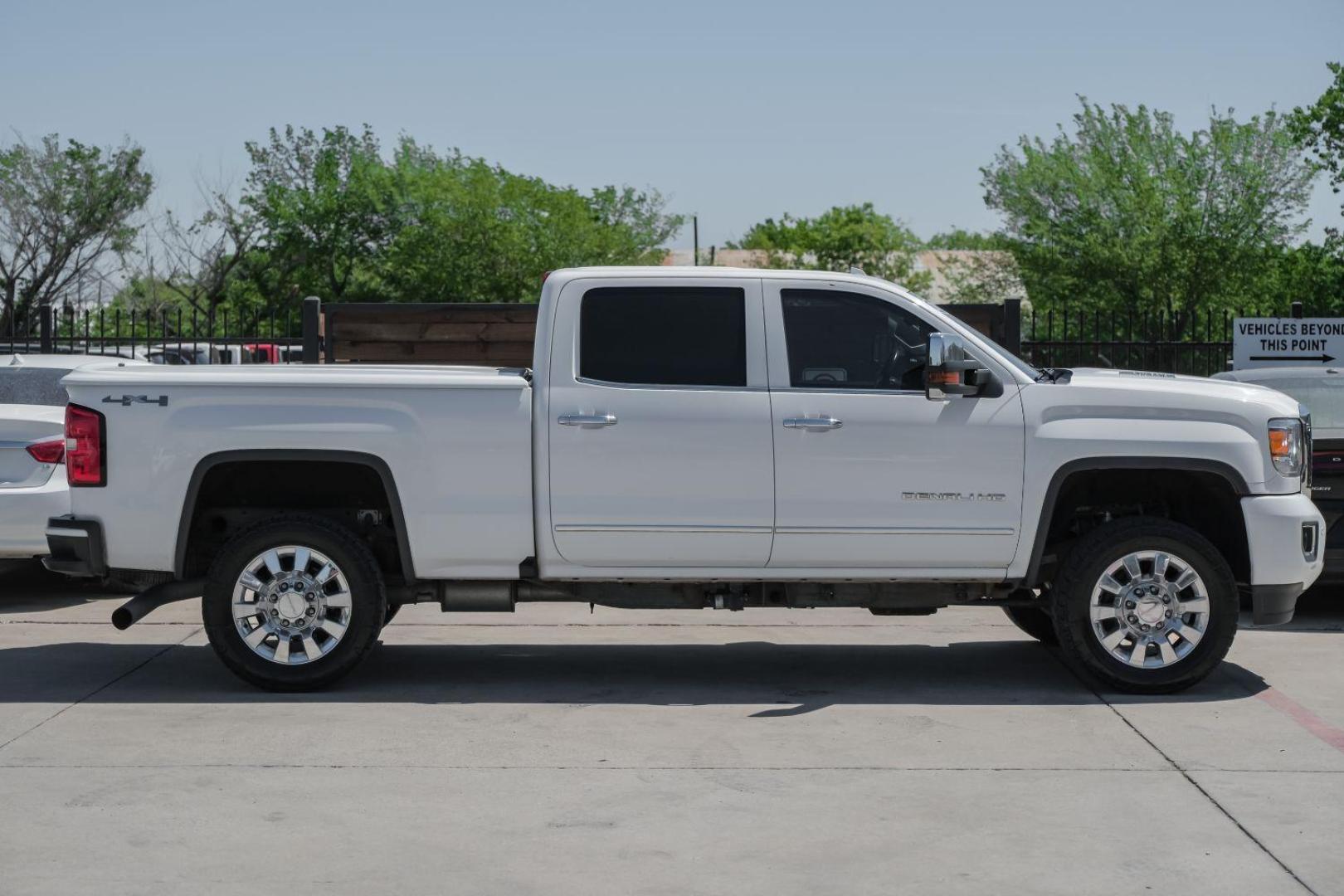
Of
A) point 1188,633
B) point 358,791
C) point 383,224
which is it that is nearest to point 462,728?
point 358,791

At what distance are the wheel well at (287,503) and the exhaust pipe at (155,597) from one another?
10 centimetres

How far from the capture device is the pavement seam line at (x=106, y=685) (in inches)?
282

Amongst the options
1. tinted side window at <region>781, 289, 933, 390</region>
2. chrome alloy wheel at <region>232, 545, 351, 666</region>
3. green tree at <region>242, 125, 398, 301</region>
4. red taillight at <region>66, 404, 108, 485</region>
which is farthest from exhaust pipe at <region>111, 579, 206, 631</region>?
green tree at <region>242, 125, 398, 301</region>

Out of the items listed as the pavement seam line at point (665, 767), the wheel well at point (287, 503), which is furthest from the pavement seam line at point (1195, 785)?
the wheel well at point (287, 503)

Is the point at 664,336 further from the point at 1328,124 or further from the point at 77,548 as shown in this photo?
the point at 1328,124

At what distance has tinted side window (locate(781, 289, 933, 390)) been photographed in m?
8.18

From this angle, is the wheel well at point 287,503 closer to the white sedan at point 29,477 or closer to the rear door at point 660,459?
the rear door at point 660,459

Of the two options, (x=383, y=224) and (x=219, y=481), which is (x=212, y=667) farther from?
(x=383, y=224)

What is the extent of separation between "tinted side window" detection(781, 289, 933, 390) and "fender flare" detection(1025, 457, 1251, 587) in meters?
0.84

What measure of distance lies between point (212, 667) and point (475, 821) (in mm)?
3546

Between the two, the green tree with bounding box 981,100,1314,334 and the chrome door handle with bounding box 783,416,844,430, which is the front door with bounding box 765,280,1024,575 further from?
the green tree with bounding box 981,100,1314,334

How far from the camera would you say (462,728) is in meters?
7.39

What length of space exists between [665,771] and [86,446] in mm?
3448

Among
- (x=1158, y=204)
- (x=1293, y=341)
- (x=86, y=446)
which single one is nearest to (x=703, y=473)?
(x=86, y=446)
